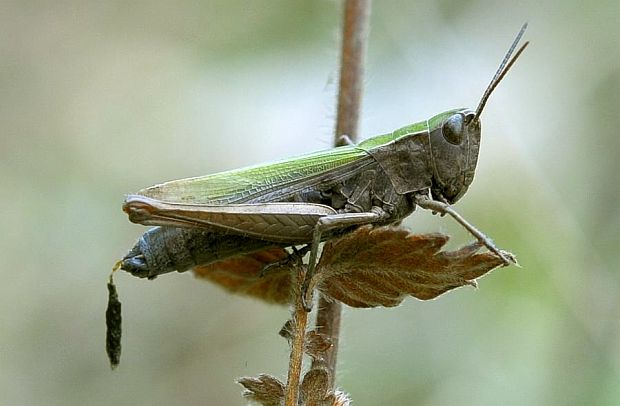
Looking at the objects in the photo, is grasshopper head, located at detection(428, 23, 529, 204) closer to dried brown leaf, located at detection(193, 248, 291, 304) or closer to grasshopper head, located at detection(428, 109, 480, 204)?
grasshopper head, located at detection(428, 109, 480, 204)

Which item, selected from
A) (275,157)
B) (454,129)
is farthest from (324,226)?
(275,157)

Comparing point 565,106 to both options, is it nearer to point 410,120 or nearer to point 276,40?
point 410,120

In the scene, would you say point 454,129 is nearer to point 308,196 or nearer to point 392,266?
point 308,196

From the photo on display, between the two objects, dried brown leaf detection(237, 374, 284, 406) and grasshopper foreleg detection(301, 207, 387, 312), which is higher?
grasshopper foreleg detection(301, 207, 387, 312)

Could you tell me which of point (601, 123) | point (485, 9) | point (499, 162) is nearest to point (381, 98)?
point (499, 162)

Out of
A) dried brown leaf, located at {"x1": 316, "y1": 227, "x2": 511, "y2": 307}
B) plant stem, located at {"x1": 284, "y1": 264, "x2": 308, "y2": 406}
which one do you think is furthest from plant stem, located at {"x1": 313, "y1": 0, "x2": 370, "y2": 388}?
plant stem, located at {"x1": 284, "y1": 264, "x2": 308, "y2": 406}

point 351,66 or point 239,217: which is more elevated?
point 351,66

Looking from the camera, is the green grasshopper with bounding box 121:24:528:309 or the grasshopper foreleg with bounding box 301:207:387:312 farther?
the green grasshopper with bounding box 121:24:528:309
